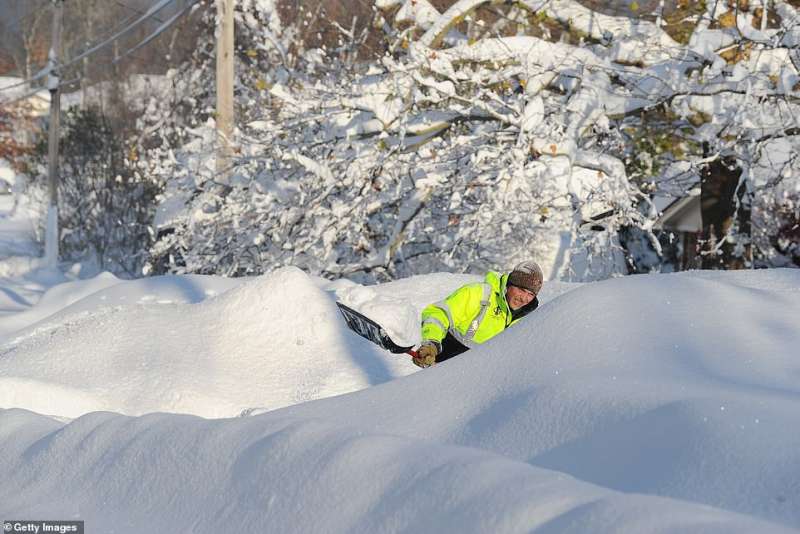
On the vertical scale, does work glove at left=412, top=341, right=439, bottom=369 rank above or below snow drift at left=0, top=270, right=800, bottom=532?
below

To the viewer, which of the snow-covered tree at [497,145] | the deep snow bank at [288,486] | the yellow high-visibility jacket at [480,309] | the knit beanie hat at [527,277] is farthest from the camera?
the snow-covered tree at [497,145]

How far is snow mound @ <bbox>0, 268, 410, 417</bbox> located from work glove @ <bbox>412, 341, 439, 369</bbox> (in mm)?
611

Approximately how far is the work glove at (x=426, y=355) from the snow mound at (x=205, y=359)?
0.61 metres

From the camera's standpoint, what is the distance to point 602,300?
4023 mm

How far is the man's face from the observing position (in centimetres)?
570

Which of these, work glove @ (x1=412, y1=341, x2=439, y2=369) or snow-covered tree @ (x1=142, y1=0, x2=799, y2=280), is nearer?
work glove @ (x1=412, y1=341, x2=439, y2=369)

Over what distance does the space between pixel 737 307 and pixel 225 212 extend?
803 centimetres

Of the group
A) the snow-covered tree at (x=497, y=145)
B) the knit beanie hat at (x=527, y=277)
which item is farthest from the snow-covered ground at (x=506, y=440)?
the snow-covered tree at (x=497, y=145)

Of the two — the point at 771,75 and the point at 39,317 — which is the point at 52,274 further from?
the point at 771,75

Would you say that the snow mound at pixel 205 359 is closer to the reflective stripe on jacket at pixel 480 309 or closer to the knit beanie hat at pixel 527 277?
the reflective stripe on jacket at pixel 480 309

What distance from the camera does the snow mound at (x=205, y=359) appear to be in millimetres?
5691

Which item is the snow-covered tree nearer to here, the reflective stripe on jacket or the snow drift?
the reflective stripe on jacket

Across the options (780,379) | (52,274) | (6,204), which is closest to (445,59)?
(780,379)

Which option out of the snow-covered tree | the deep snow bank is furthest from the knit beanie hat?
the snow-covered tree
